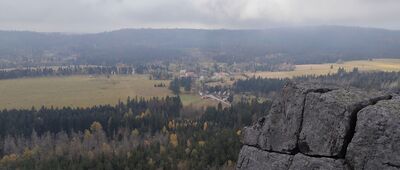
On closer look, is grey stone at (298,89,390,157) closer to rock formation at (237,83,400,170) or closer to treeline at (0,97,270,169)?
rock formation at (237,83,400,170)

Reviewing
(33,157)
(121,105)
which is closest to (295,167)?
(33,157)

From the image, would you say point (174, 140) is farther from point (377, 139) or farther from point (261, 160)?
point (377, 139)

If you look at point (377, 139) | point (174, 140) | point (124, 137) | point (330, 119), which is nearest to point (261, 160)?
point (330, 119)

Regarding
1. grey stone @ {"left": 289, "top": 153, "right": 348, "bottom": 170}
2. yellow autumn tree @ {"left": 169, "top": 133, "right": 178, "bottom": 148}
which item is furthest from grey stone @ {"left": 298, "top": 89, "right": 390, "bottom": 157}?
yellow autumn tree @ {"left": 169, "top": 133, "right": 178, "bottom": 148}

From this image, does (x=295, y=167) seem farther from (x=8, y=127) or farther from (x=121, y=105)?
(x=121, y=105)

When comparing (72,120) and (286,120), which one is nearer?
(286,120)

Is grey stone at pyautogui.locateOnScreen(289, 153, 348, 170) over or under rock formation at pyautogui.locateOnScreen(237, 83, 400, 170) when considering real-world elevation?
under

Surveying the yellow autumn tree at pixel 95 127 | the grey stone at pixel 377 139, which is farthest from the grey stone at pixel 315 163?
the yellow autumn tree at pixel 95 127
